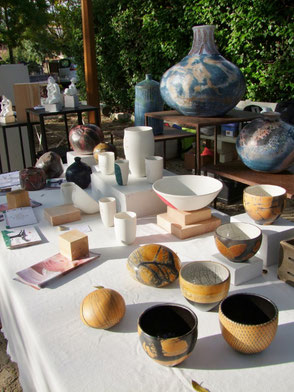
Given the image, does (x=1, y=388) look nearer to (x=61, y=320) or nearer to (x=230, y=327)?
(x=61, y=320)

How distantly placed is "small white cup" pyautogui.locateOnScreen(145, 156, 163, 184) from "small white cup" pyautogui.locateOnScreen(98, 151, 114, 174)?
0.22 meters

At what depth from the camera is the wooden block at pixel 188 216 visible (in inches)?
53.2

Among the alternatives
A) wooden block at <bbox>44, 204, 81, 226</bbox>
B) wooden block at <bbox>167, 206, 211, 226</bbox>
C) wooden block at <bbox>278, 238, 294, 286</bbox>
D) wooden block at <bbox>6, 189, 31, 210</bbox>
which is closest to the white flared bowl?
wooden block at <bbox>44, 204, 81, 226</bbox>

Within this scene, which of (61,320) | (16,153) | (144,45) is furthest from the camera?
(144,45)

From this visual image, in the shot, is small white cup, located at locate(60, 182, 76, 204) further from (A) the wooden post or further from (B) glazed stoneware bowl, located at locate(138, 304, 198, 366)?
(A) the wooden post

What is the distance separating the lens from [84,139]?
2076mm

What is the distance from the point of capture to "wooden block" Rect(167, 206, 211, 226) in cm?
135

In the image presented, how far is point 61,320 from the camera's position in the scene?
0.94 metres

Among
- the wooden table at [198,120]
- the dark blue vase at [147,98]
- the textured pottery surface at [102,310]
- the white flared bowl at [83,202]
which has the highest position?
the dark blue vase at [147,98]

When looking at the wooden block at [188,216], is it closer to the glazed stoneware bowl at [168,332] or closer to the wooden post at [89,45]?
the glazed stoneware bowl at [168,332]

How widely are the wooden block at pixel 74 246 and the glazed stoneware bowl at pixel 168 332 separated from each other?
18.5 inches

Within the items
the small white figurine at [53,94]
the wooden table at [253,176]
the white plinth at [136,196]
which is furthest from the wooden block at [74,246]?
the small white figurine at [53,94]

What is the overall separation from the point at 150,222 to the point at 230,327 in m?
0.79

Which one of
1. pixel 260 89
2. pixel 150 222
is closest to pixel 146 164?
pixel 150 222
